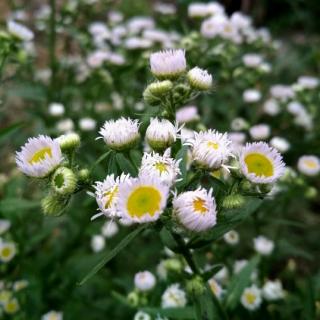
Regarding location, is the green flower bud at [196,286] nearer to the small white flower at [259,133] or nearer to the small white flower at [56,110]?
the small white flower at [259,133]

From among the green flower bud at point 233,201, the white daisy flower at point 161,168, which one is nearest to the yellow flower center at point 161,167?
the white daisy flower at point 161,168

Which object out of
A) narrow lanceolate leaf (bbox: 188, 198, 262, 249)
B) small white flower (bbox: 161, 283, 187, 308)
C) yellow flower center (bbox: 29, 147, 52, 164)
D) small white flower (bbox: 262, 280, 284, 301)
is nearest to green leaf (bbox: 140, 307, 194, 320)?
small white flower (bbox: 161, 283, 187, 308)

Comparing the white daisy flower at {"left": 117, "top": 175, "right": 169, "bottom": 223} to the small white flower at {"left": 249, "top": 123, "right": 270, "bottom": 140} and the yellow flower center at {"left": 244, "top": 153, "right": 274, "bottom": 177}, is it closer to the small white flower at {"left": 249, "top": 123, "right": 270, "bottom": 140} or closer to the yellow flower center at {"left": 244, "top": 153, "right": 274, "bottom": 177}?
the yellow flower center at {"left": 244, "top": 153, "right": 274, "bottom": 177}

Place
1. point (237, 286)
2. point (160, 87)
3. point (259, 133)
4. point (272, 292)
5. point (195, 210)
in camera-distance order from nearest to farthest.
→ point (195, 210) < point (160, 87) < point (237, 286) < point (272, 292) < point (259, 133)

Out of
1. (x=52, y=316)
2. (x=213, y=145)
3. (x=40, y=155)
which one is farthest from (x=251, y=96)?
(x=40, y=155)

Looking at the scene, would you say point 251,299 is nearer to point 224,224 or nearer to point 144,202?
point 224,224

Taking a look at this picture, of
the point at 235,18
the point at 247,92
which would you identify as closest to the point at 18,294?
the point at 247,92
